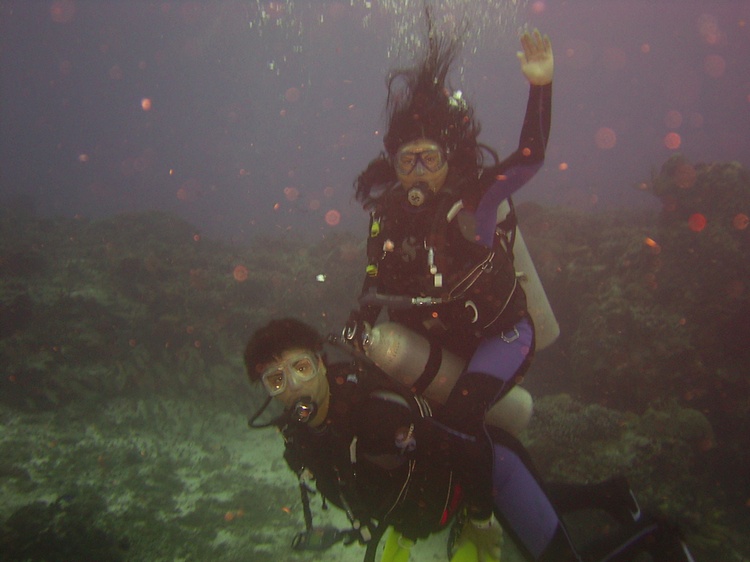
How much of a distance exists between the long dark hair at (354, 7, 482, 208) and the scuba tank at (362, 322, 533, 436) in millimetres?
1536

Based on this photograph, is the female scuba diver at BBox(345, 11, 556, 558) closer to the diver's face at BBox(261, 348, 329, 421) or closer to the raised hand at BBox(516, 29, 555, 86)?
the raised hand at BBox(516, 29, 555, 86)

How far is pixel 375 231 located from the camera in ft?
11.6

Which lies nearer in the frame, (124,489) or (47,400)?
(124,489)

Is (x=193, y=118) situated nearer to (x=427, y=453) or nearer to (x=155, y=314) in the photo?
(x=155, y=314)

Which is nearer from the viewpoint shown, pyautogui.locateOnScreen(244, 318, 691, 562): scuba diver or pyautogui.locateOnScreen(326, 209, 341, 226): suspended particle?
pyautogui.locateOnScreen(244, 318, 691, 562): scuba diver

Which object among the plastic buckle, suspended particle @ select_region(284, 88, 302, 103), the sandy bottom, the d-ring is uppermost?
suspended particle @ select_region(284, 88, 302, 103)

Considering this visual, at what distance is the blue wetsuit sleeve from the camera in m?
2.90

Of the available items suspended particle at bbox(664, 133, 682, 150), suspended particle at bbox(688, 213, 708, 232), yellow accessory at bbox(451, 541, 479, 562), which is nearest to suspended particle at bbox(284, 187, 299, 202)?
suspended particle at bbox(688, 213, 708, 232)

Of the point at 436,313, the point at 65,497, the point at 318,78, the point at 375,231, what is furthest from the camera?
the point at 318,78

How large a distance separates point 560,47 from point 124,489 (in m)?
107

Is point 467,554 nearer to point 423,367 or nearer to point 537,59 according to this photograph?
point 423,367

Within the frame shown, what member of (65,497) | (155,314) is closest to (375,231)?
(65,497)

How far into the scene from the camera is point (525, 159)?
2.93m

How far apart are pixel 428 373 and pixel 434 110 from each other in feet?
8.20
